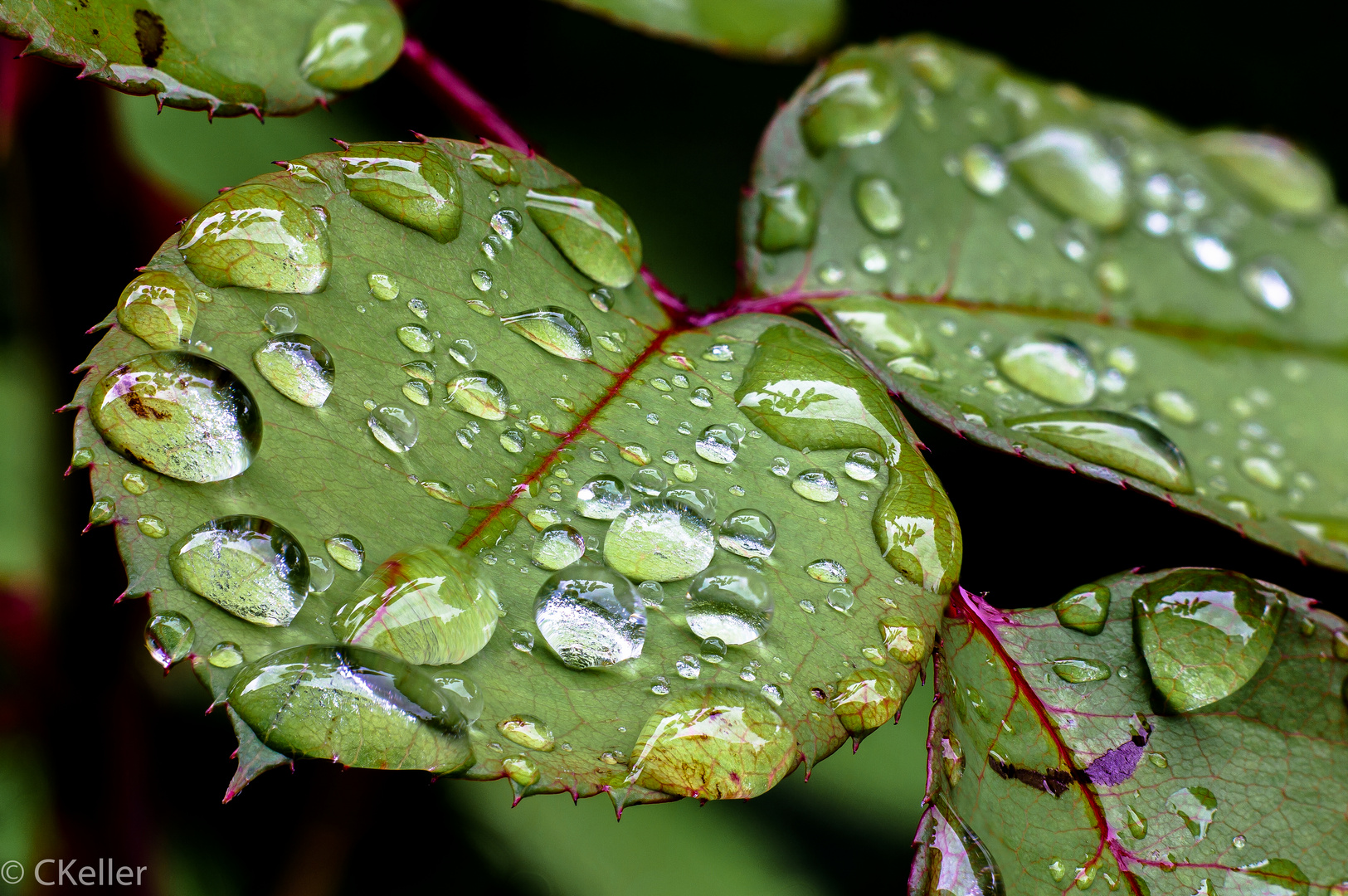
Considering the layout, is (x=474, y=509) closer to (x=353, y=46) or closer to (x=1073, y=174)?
(x=353, y=46)

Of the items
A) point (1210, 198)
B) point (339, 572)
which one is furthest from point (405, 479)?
point (1210, 198)

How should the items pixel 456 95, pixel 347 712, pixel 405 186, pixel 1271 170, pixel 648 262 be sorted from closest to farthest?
pixel 347 712
pixel 405 186
pixel 456 95
pixel 1271 170
pixel 648 262

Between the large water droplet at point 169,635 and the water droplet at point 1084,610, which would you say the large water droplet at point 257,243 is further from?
the water droplet at point 1084,610

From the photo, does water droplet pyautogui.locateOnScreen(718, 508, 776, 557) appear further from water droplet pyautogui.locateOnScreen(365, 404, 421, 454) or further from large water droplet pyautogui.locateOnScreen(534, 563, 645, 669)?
water droplet pyautogui.locateOnScreen(365, 404, 421, 454)

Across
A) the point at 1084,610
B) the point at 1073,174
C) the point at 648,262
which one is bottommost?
the point at 648,262

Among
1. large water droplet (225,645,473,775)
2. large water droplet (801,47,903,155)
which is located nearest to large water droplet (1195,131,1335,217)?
large water droplet (801,47,903,155)

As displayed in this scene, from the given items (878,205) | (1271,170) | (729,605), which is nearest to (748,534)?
(729,605)

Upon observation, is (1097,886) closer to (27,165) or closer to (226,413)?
(226,413)
